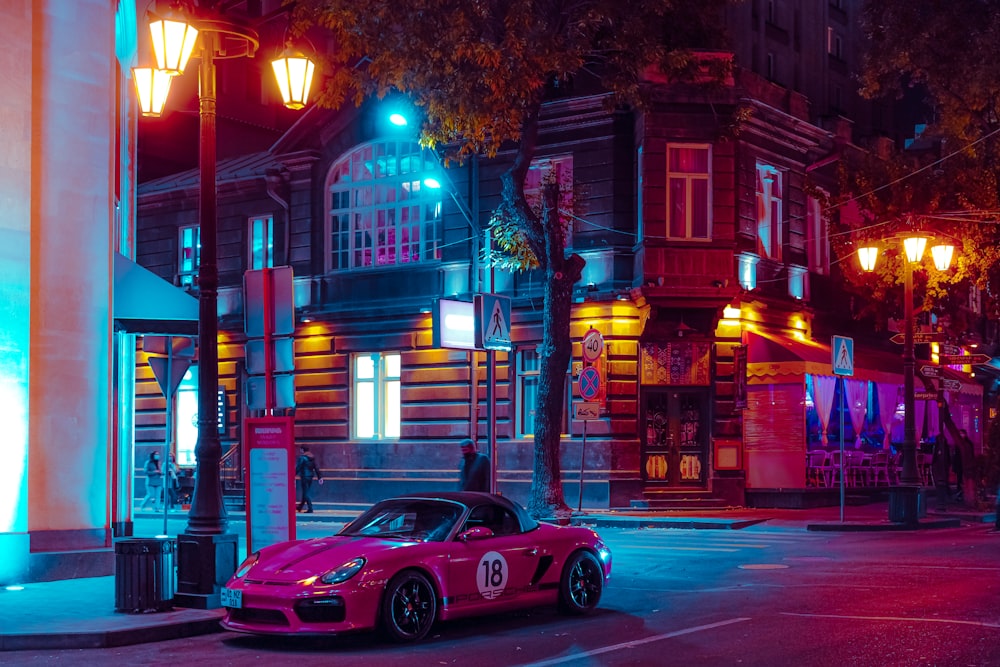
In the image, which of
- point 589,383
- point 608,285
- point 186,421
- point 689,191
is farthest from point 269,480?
point 186,421

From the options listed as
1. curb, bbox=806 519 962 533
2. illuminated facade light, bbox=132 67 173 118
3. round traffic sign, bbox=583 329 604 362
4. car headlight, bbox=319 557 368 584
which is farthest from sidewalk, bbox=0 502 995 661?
curb, bbox=806 519 962 533

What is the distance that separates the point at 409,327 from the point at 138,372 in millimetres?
9748

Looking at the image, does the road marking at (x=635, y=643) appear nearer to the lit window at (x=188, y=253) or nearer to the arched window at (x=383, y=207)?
the arched window at (x=383, y=207)

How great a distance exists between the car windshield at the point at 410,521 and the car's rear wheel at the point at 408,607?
22.5 inches

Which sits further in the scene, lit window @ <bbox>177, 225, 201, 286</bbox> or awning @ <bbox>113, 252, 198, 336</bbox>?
lit window @ <bbox>177, 225, 201, 286</bbox>

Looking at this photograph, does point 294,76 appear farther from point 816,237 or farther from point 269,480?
point 816,237

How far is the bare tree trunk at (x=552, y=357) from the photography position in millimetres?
25891

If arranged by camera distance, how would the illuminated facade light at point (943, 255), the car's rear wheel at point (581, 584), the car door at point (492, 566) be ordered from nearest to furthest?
the car door at point (492, 566) < the car's rear wheel at point (581, 584) < the illuminated facade light at point (943, 255)

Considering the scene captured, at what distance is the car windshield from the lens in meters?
12.4

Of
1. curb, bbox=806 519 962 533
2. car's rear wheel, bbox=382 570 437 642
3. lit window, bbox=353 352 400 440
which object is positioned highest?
lit window, bbox=353 352 400 440

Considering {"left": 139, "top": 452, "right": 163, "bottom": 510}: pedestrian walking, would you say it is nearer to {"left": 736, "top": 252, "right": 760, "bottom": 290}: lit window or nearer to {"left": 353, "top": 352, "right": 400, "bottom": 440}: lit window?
{"left": 353, "top": 352, "right": 400, "bottom": 440}: lit window

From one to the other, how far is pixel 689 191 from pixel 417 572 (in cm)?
1904

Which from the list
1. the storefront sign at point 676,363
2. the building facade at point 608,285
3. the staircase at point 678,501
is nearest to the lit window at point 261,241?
the building facade at point 608,285

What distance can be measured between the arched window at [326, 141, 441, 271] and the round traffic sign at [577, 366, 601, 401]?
6913 mm
